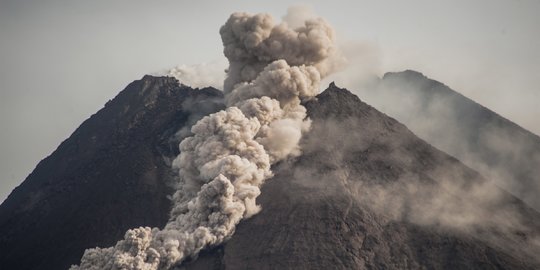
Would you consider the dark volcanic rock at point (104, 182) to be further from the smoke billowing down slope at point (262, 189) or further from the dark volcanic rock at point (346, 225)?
the dark volcanic rock at point (346, 225)

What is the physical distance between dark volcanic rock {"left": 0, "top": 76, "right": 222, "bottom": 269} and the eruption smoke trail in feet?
12.7

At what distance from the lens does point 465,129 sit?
334 ft

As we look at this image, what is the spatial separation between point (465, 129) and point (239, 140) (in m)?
58.0

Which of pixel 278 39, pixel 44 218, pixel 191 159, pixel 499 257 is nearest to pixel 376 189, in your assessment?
pixel 499 257

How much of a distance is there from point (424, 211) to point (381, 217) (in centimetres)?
446

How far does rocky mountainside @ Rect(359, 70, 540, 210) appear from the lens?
296 feet

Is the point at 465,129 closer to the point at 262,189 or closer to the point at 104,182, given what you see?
the point at 262,189

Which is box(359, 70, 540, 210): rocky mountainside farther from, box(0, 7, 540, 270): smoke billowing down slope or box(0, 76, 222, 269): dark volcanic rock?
box(0, 76, 222, 269): dark volcanic rock

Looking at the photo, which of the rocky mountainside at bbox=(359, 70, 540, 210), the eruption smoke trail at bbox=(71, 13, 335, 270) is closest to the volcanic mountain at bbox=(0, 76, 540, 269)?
the eruption smoke trail at bbox=(71, 13, 335, 270)

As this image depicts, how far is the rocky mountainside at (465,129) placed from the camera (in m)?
90.2

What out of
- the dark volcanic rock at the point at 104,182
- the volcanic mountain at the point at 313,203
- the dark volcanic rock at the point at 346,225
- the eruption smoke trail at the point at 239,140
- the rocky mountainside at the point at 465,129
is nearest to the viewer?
the dark volcanic rock at the point at 346,225

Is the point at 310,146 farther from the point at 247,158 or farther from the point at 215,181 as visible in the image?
the point at 215,181

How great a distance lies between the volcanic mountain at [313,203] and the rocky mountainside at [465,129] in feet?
110

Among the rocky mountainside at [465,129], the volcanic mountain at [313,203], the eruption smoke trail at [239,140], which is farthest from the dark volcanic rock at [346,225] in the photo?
the rocky mountainside at [465,129]
